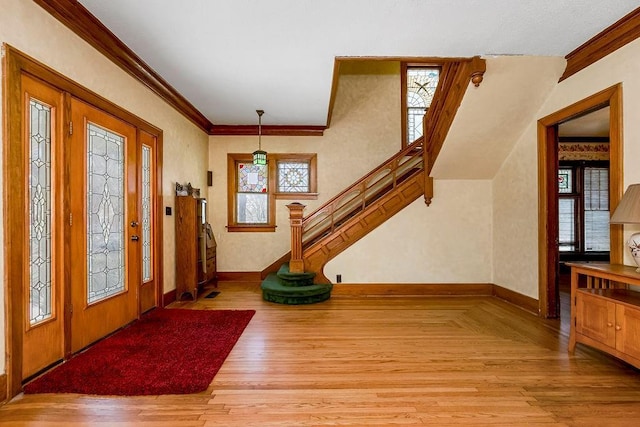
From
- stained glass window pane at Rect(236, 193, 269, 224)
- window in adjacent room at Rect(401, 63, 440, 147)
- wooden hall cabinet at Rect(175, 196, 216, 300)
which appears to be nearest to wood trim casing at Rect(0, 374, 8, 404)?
wooden hall cabinet at Rect(175, 196, 216, 300)

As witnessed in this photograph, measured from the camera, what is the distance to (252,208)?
20.6 ft

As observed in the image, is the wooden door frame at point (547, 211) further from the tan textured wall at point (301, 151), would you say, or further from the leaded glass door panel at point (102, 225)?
the leaded glass door panel at point (102, 225)

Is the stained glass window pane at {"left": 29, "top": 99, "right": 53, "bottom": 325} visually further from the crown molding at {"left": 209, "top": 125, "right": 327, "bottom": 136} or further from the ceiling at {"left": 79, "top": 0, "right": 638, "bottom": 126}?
the crown molding at {"left": 209, "top": 125, "right": 327, "bottom": 136}

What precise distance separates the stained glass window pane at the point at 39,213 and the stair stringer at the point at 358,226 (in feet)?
10.5

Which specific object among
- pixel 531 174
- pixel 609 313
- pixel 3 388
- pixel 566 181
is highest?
pixel 566 181

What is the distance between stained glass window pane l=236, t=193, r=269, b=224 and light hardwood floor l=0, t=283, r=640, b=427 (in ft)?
9.41

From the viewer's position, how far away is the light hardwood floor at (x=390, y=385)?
79.0 inches

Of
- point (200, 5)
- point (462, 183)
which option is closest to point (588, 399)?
point (462, 183)

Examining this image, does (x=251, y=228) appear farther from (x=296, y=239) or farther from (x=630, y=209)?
(x=630, y=209)

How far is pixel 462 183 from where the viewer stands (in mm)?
5227

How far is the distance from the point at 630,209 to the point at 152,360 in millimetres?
4060

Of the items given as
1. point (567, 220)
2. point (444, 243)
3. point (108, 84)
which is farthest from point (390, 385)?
point (567, 220)

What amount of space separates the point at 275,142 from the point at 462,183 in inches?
136

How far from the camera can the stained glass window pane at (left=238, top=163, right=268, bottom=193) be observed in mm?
6258
